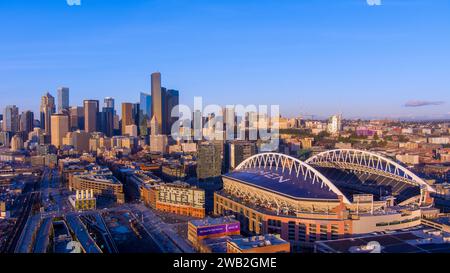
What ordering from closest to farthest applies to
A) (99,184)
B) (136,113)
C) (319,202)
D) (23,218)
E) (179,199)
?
1. (319,202)
2. (23,218)
3. (179,199)
4. (99,184)
5. (136,113)

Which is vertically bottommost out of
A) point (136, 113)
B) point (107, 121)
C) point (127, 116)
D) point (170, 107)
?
point (107, 121)

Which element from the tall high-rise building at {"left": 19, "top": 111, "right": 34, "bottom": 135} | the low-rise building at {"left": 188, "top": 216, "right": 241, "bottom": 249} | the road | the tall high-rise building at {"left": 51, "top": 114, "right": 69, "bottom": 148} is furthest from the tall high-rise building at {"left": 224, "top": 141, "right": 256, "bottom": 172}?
the tall high-rise building at {"left": 19, "top": 111, "right": 34, "bottom": 135}

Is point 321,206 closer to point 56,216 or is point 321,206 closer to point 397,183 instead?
Result: point 397,183

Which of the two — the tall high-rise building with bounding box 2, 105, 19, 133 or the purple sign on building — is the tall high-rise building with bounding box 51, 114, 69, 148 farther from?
the purple sign on building

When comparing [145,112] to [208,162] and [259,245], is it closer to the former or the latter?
[208,162]

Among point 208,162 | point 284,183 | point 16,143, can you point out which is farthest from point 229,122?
point 16,143

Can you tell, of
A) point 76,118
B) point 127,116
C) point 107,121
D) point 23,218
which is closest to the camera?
point 23,218
